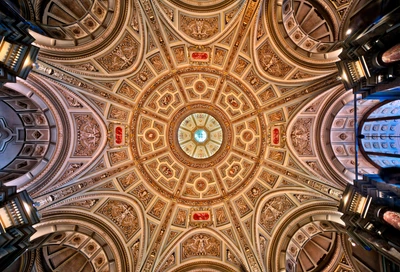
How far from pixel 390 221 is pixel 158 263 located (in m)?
13.4

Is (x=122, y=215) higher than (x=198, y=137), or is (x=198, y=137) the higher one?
(x=198, y=137)

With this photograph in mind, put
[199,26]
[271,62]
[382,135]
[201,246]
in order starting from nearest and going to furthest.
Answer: [382,135], [199,26], [271,62], [201,246]

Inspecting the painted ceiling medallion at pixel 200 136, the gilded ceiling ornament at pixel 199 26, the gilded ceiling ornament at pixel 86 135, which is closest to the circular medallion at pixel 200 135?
the painted ceiling medallion at pixel 200 136

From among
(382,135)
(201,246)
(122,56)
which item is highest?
(122,56)

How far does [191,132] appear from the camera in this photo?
17.6m

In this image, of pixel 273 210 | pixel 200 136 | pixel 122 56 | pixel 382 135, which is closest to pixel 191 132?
pixel 200 136

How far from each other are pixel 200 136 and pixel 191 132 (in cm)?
83

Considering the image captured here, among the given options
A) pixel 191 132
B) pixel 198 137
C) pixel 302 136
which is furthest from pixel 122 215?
pixel 302 136

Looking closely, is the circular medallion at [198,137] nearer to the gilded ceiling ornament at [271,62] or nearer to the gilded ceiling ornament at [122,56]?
the gilded ceiling ornament at [271,62]

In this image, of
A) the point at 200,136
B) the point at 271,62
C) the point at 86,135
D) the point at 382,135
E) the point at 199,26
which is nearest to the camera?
the point at 382,135

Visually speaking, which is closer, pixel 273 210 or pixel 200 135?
pixel 273 210

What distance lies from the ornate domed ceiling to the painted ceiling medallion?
0.09 meters

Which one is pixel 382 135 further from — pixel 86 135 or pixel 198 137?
pixel 86 135

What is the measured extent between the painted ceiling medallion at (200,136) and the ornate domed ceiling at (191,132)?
86 millimetres
